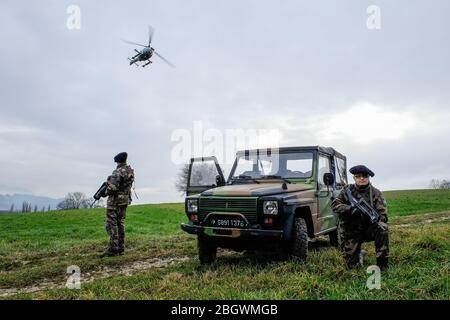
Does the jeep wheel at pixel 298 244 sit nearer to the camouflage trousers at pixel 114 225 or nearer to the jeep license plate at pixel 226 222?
the jeep license plate at pixel 226 222

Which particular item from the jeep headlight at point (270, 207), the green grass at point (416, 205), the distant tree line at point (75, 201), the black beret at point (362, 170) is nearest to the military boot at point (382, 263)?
the black beret at point (362, 170)

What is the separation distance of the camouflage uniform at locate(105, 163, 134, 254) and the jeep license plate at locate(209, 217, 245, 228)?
121 inches

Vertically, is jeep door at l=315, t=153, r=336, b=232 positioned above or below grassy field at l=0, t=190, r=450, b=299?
above

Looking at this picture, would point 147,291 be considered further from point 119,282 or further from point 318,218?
point 318,218

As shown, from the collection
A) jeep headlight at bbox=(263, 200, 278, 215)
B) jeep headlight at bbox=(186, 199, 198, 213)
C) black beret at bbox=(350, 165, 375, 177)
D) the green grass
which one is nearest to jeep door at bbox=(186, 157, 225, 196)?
jeep headlight at bbox=(186, 199, 198, 213)

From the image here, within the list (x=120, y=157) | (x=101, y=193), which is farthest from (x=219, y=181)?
(x=101, y=193)

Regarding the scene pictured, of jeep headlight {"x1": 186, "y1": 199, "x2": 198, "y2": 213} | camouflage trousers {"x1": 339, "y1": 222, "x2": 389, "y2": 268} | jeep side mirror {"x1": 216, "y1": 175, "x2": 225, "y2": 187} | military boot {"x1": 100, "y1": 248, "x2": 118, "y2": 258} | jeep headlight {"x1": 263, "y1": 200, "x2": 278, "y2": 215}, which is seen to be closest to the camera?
camouflage trousers {"x1": 339, "y1": 222, "x2": 389, "y2": 268}

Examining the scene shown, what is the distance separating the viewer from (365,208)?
207 inches

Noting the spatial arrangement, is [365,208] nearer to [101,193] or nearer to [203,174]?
[203,174]

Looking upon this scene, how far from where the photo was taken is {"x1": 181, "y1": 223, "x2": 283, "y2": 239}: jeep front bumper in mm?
5526

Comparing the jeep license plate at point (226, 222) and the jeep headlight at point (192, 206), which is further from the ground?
the jeep headlight at point (192, 206)

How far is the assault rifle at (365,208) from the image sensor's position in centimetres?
520

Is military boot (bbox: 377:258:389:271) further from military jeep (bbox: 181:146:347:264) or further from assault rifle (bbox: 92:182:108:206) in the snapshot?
assault rifle (bbox: 92:182:108:206)
